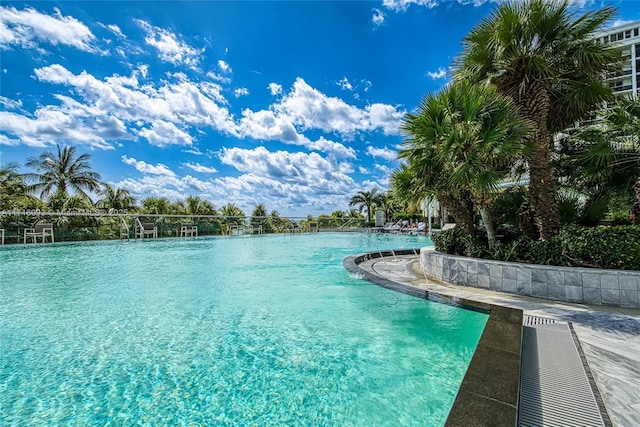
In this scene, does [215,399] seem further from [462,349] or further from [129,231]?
[129,231]

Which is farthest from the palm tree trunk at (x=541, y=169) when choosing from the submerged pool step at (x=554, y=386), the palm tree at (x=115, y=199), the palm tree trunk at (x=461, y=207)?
the palm tree at (x=115, y=199)

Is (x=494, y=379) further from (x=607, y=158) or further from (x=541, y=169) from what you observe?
(x=607, y=158)

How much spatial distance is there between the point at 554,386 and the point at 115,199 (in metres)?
25.6

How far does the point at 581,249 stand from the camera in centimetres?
402

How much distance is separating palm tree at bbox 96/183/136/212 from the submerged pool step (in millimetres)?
24204

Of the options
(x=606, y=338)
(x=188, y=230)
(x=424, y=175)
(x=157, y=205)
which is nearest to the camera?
(x=606, y=338)

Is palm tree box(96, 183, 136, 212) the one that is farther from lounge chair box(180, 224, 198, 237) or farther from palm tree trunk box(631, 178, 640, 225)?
palm tree trunk box(631, 178, 640, 225)

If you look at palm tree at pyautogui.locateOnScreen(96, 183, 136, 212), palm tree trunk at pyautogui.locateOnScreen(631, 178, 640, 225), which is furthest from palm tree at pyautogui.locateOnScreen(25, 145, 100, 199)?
palm tree trunk at pyautogui.locateOnScreen(631, 178, 640, 225)

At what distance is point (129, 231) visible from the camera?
610 inches

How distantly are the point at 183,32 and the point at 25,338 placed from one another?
12344 mm

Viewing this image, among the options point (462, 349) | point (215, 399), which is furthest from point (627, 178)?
point (215, 399)

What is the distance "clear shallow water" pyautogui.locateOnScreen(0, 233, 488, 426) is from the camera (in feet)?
6.41

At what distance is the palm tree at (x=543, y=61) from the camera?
4.61 m

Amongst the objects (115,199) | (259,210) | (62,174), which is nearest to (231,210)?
(259,210)
